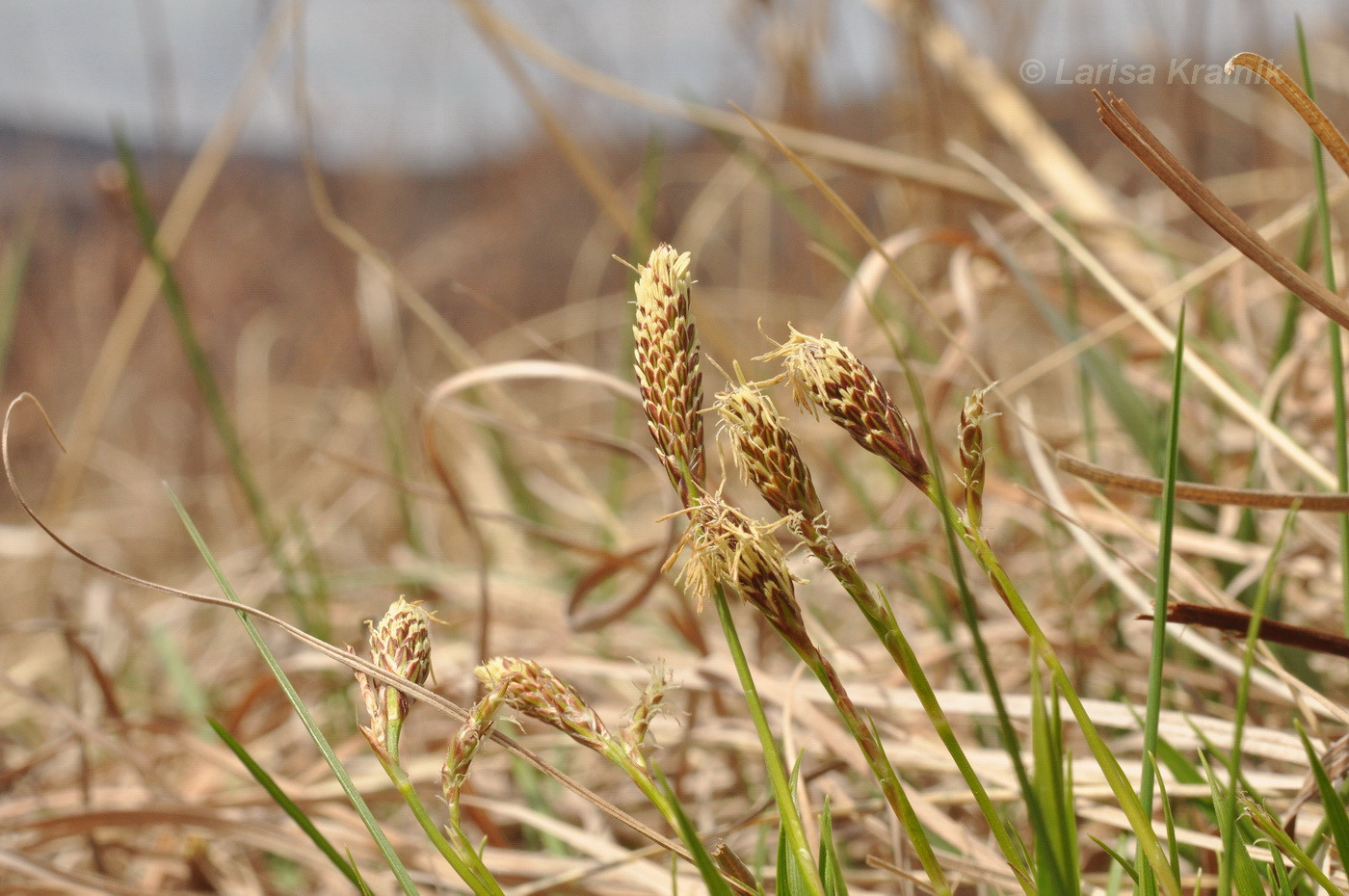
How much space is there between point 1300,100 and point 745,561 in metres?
0.24

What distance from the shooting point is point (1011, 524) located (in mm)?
1127

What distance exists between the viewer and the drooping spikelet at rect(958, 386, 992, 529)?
0.25 meters

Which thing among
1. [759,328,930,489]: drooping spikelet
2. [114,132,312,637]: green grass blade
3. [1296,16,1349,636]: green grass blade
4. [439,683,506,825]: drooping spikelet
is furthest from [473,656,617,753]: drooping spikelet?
[114,132,312,637]: green grass blade

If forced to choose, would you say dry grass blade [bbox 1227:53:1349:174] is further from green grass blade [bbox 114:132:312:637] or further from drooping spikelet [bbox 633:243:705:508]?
green grass blade [bbox 114:132:312:637]

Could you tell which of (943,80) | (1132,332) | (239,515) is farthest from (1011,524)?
(239,515)

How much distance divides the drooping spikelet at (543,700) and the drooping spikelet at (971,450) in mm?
118

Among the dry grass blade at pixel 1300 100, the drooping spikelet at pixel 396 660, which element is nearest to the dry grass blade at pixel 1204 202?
the dry grass blade at pixel 1300 100

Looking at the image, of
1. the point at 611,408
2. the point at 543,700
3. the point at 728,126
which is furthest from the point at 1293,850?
the point at 611,408

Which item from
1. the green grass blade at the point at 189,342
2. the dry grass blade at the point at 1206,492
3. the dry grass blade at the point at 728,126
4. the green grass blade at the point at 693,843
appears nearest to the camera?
Result: the green grass blade at the point at 693,843

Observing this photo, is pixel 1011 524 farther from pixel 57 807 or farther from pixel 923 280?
pixel 57 807

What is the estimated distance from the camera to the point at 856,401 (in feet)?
0.83

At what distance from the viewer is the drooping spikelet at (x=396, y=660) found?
0.92 feet

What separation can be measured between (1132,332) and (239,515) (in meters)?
1.69

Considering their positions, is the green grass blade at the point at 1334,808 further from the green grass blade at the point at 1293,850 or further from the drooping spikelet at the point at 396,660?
the drooping spikelet at the point at 396,660
